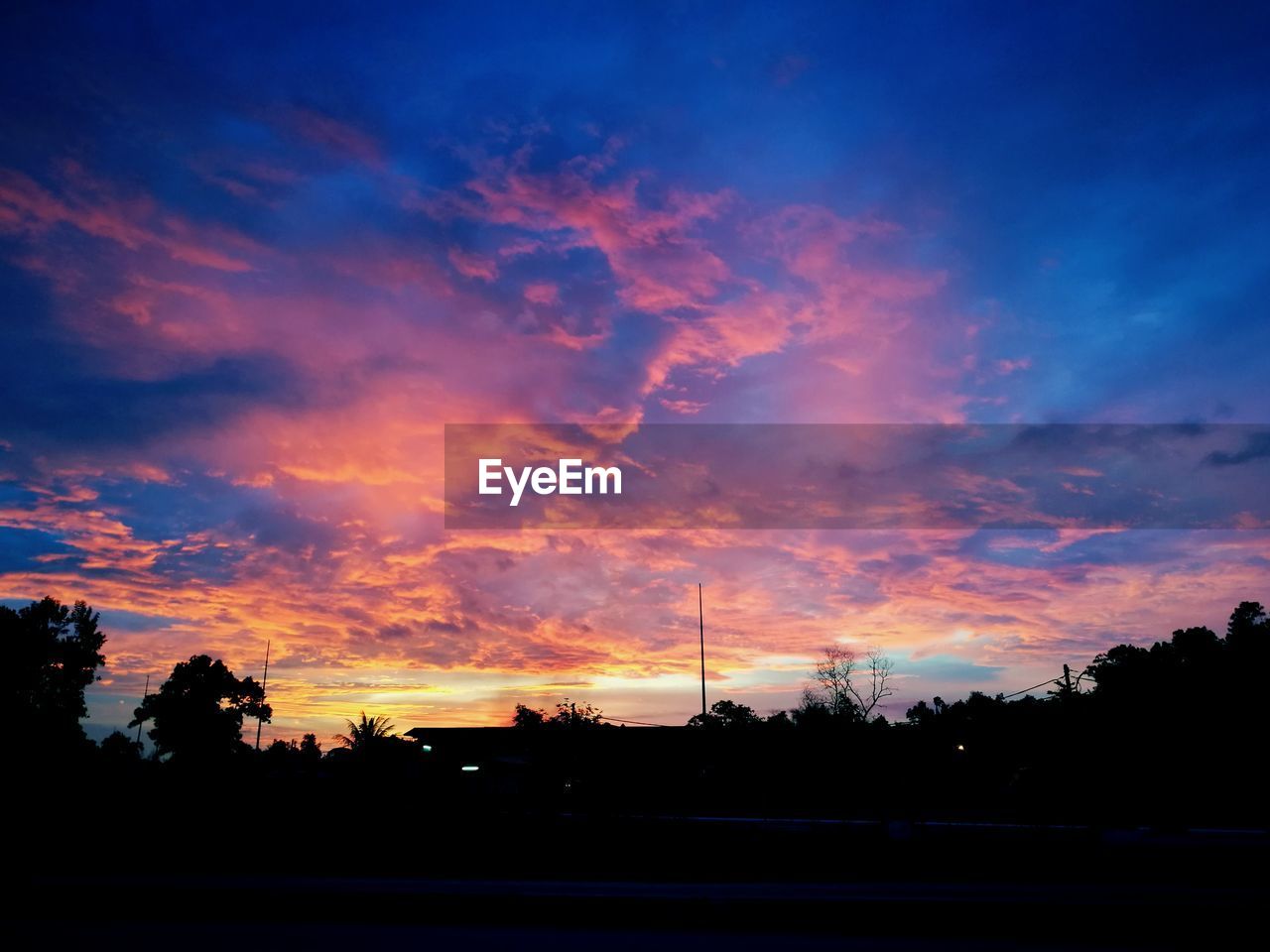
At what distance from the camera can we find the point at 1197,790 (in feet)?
138

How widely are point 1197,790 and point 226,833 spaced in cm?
4784

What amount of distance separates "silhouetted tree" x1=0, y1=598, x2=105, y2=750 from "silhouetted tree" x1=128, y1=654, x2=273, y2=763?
21393 millimetres

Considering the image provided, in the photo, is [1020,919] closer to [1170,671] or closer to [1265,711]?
[1265,711]

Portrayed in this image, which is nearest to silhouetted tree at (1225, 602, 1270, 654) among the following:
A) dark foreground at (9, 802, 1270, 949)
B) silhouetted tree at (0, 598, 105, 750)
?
dark foreground at (9, 802, 1270, 949)

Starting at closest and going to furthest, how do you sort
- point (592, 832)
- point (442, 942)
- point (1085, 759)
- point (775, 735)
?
point (442, 942), point (592, 832), point (1085, 759), point (775, 735)

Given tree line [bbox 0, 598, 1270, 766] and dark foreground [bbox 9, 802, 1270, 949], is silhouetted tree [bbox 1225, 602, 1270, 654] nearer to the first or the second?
tree line [bbox 0, 598, 1270, 766]

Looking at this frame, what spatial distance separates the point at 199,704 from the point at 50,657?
33.0m

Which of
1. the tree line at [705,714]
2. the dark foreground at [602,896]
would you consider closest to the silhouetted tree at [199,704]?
the tree line at [705,714]

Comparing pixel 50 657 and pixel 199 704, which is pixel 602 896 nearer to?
pixel 50 657

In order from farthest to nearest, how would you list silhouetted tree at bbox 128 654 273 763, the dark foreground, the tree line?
1. silhouetted tree at bbox 128 654 273 763
2. the tree line
3. the dark foreground

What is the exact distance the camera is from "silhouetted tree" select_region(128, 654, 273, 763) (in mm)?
97625

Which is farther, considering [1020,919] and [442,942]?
[1020,919]

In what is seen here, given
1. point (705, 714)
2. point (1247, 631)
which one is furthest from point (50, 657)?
point (1247, 631)

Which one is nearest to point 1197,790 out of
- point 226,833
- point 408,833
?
point 408,833
